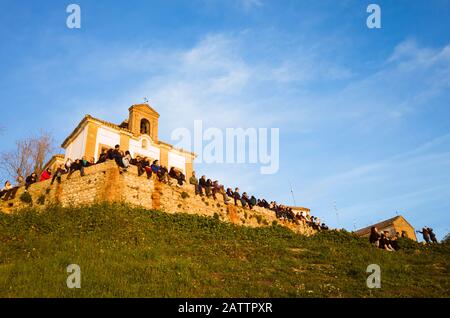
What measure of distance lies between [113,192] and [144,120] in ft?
48.5

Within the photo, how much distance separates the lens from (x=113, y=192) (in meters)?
20.1

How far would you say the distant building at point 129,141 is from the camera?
95.0 feet

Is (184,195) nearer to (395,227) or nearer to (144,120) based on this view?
(144,120)

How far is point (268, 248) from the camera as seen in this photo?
17.3 metres

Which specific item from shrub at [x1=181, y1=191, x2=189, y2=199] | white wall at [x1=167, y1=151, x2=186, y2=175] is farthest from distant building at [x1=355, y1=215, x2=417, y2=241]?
shrub at [x1=181, y1=191, x2=189, y2=199]

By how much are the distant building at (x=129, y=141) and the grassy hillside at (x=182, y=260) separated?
983 cm

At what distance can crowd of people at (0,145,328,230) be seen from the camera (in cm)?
2153

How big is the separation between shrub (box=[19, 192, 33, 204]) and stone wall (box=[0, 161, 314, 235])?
150 millimetres

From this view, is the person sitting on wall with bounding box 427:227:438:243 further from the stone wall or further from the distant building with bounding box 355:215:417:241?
the distant building with bounding box 355:215:417:241

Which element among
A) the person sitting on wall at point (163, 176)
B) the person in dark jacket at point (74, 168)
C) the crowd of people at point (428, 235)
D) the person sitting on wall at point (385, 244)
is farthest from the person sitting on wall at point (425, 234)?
the person in dark jacket at point (74, 168)

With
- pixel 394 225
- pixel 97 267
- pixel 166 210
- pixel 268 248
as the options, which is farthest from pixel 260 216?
pixel 394 225

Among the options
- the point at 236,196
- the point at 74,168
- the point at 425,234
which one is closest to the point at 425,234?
the point at 425,234
